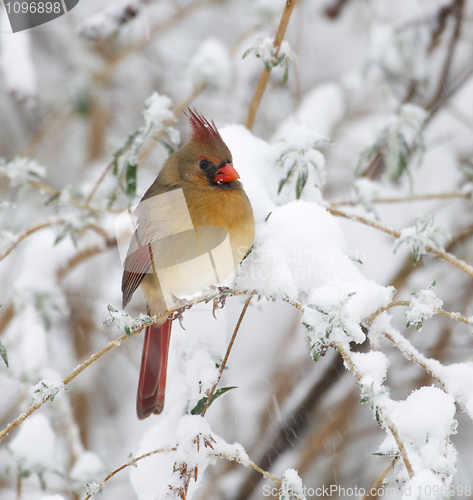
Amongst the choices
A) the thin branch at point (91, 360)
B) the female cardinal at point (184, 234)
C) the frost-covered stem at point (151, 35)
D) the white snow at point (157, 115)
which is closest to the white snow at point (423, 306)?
the thin branch at point (91, 360)

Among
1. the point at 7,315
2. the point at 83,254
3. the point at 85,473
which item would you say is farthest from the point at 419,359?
the point at 7,315

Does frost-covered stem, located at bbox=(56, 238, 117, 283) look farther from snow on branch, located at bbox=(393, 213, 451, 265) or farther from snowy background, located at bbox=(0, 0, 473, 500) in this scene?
snow on branch, located at bbox=(393, 213, 451, 265)

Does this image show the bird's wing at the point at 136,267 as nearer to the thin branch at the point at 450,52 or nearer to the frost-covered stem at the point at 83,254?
the frost-covered stem at the point at 83,254

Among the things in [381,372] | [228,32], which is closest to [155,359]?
[381,372]

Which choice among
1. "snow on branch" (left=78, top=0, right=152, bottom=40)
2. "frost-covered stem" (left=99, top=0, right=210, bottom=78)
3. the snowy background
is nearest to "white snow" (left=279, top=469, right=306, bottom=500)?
the snowy background

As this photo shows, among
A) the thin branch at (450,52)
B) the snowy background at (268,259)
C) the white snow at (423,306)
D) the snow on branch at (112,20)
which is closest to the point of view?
the white snow at (423,306)

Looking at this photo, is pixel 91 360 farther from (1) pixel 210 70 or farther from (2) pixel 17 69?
(2) pixel 17 69

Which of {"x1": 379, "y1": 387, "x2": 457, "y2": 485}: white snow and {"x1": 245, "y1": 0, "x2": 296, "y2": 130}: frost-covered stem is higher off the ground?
{"x1": 245, "y1": 0, "x2": 296, "y2": 130}: frost-covered stem

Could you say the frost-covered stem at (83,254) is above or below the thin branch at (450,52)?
below

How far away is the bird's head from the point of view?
5.80 feet

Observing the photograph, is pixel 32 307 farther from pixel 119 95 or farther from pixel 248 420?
pixel 119 95

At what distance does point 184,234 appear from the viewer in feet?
5.41

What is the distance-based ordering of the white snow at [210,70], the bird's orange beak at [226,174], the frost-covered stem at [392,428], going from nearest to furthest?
the frost-covered stem at [392,428] → the bird's orange beak at [226,174] → the white snow at [210,70]

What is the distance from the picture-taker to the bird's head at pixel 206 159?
177 cm
